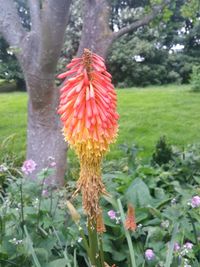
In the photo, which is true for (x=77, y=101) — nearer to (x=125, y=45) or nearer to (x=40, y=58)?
(x=40, y=58)

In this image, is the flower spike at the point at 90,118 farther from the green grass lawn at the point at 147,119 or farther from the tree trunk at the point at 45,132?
the green grass lawn at the point at 147,119

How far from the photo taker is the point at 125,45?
19.9m

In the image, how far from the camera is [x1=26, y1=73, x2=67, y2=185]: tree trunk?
4.79m

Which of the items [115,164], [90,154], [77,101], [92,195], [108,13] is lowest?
[115,164]

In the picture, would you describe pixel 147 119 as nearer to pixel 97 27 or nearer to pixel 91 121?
pixel 97 27

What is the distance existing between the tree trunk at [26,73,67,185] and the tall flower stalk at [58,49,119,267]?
3.21 metres

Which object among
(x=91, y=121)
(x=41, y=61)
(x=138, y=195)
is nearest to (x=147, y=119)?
(x=41, y=61)

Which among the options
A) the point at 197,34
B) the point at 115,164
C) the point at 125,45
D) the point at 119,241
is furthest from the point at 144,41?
the point at 119,241

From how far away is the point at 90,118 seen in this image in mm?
1457

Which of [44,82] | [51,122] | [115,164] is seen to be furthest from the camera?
[115,164]

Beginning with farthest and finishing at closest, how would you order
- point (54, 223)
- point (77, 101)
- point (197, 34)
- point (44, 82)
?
point (197, 34) < point (44, 82) < point (54, 223) < point (77, 101)

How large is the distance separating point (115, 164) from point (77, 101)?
13.5 feet

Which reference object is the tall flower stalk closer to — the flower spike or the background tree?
the flower spike

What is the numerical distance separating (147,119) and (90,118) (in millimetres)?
8821
